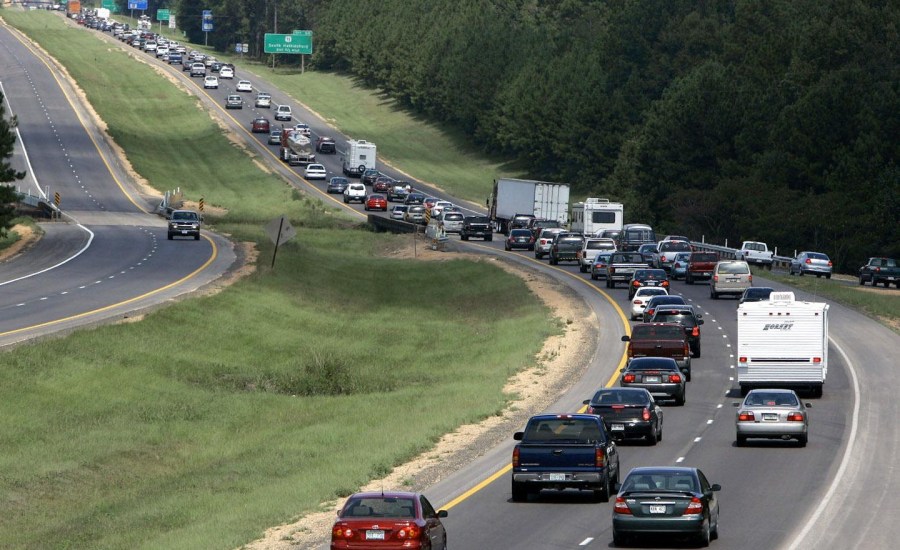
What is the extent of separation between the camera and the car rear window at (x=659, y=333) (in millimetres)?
48781

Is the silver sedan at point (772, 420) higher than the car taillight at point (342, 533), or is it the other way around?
the car taillight at point (342, 533)

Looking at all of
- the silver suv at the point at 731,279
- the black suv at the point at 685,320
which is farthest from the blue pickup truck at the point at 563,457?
the silver suv at the point at 731,279

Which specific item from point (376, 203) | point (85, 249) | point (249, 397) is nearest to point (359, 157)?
point (376, 203)

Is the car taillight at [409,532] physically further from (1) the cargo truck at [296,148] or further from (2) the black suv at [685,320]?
(1) the cargo truck at [296,148]

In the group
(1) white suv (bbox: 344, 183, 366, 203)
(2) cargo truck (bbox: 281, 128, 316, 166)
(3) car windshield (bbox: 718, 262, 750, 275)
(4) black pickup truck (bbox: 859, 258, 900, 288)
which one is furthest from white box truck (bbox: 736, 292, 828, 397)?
(2) cargo truck (bbox: 281, 128, 316, 166)

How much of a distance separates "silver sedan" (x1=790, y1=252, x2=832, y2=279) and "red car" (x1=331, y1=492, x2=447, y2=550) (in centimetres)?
6863

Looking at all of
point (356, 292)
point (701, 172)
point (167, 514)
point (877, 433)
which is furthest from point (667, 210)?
point (167, 514)

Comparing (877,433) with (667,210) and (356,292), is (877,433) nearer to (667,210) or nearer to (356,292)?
(356,292)

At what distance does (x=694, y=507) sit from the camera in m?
24.4

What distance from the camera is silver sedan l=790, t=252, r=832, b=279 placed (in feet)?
290

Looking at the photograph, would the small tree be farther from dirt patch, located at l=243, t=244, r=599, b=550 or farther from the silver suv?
the silver suv

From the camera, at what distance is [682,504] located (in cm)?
2442

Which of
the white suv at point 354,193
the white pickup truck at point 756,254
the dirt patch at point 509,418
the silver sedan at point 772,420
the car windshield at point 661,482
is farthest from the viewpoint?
the white suv at point 354,193

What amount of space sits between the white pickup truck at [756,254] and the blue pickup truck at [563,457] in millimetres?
62379
